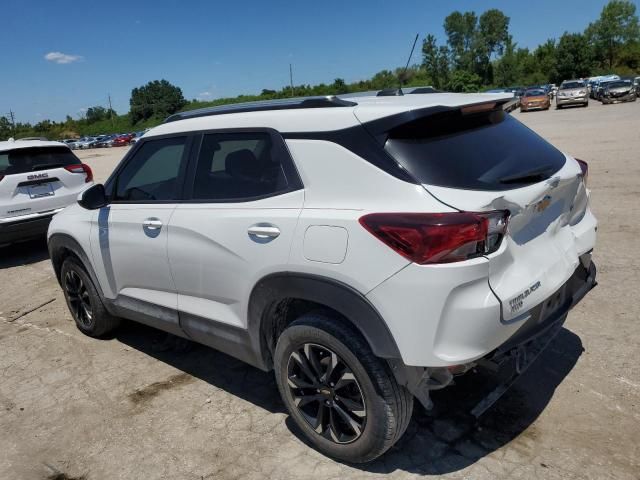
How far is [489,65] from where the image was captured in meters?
93.8

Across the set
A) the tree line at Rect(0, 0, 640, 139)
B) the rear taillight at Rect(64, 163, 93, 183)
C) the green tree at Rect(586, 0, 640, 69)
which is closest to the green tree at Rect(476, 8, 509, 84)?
the tree line at Rect(0, 0, 640, 139)

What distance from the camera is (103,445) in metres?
3.15

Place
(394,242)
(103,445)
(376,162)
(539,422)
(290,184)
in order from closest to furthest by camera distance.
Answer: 1. (394,242)
2. (376,162)
3. (290,184)
4. (539,422)
5. (103,445)

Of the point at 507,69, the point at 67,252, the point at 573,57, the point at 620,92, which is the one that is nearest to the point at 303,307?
the point at 67,252

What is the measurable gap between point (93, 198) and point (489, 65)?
10032cm

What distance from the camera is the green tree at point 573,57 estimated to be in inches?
3002

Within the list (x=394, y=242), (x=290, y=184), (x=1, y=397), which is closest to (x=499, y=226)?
(x=394, y=242)

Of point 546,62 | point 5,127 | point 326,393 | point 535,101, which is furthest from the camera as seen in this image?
point 5,127

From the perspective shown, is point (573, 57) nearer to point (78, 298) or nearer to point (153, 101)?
point (153, 101)

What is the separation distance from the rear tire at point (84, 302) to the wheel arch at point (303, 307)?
2.05 meters

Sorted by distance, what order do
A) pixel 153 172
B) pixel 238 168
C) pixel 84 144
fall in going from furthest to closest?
pixel 84 144 → pixel 153 172 → pixel 238 168

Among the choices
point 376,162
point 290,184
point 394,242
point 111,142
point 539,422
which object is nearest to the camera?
point 394,242

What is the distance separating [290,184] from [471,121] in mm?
1005

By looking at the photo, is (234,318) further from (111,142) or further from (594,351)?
(111,142)
